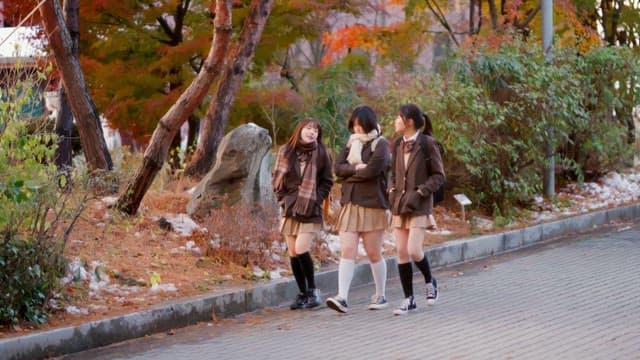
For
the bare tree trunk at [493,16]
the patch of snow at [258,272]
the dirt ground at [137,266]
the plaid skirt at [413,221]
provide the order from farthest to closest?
the bare tree trunk at [493,16] → the patch of snow at [258,272] → the plaid skirt at [413,221] → the dirt ground at [137,266]

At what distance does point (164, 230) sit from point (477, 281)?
340 centimetres

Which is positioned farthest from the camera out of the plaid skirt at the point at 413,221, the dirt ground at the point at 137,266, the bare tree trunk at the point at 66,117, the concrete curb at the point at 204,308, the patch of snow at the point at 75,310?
the bare tree trunk at the point at 66,117

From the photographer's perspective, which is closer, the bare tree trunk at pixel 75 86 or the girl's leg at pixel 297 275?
the girl's leg at pixel 297 275

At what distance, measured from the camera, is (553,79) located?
58.0 ft

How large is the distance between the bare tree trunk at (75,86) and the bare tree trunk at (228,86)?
239 centimetres

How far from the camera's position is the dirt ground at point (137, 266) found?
10.1 m

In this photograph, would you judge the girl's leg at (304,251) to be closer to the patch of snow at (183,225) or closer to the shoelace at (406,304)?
the shoelace at (406,304)

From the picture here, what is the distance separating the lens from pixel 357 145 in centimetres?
1089

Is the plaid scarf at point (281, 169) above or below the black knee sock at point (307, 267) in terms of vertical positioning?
above

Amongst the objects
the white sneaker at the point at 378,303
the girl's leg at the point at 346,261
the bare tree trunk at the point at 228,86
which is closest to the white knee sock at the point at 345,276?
the girl's leg at the point at 346,261

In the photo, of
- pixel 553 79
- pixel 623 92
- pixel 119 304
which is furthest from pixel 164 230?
pixel 623 92

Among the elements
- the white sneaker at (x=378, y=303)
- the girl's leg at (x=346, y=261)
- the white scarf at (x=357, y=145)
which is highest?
the white scarf at (x=357, y=145)

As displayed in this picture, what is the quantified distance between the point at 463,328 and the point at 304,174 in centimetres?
223

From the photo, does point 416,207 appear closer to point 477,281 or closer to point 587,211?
point 477,281
